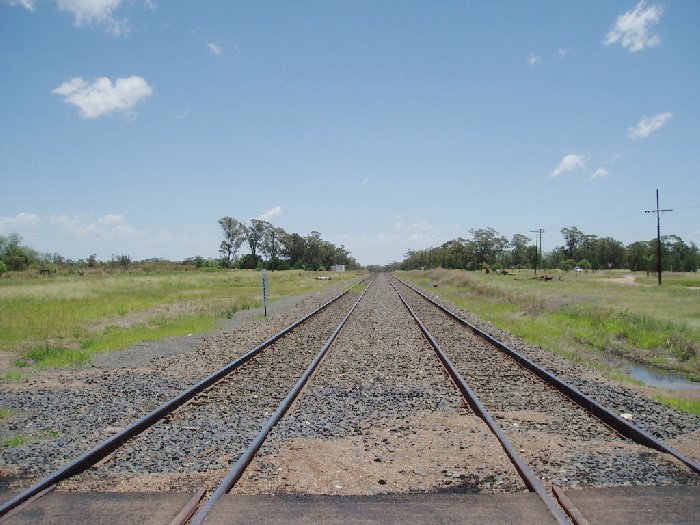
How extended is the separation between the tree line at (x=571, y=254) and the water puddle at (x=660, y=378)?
110944 millimetres

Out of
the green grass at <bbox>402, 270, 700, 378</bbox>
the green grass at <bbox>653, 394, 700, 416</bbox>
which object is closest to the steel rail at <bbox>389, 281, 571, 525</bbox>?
the green grass at <bbox>653, 394, 700, 416</bbox>

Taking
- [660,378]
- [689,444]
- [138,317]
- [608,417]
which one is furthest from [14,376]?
[660,378]

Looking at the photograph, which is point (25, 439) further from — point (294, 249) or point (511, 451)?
point (294, 249)

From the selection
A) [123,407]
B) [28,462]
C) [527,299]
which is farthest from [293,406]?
[527,299]

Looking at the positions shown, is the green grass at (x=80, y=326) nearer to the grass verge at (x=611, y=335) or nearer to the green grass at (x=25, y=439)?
the green grass at (x=25, y=439)

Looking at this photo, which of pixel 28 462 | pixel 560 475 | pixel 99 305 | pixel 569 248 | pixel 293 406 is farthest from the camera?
pixel 569 248

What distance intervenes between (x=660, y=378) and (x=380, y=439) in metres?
8.39

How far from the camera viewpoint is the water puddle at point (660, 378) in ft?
34.6

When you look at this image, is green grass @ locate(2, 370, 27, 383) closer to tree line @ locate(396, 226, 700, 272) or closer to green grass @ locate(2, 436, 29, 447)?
green grass @ locate(2, 436, 29, 447)

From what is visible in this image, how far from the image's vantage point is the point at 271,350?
1238 centimetres

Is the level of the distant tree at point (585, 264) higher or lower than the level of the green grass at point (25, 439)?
higher

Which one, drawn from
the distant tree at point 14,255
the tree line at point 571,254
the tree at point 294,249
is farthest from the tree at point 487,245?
the distant tree at point 14,255

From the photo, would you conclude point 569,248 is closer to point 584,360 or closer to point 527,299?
point 527,299

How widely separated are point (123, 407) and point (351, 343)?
6.78 meters
